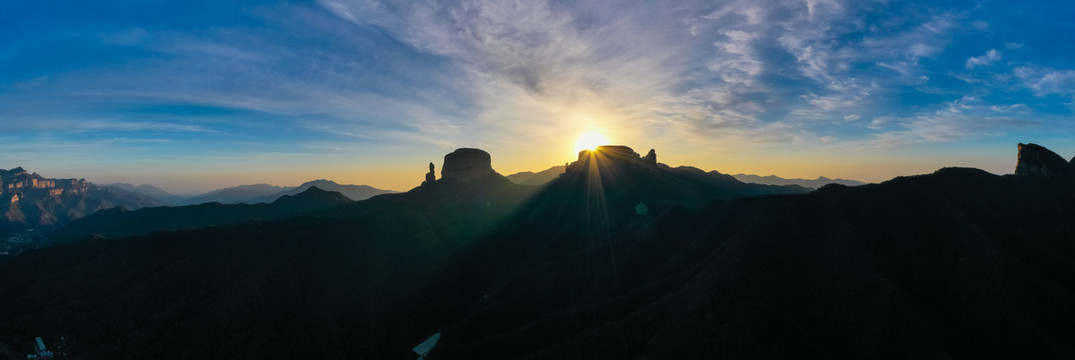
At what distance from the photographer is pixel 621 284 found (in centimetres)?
10250

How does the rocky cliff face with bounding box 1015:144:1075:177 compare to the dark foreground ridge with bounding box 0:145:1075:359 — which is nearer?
the dark foreground ridge with bounding box 0:145:1075:359

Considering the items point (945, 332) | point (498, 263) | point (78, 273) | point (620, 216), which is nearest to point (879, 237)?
point (945, 332)

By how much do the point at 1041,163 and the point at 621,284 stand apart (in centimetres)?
12620

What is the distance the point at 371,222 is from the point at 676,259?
118m

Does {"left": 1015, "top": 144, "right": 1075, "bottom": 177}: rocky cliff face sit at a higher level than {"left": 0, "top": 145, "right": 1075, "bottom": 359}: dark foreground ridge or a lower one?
higher

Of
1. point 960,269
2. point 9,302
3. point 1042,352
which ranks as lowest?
point 9,302

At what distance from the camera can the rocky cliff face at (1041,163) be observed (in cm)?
11462

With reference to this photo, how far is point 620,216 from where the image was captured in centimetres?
16038

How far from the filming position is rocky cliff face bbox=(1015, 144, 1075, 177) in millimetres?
114625

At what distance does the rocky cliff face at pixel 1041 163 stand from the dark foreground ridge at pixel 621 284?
4.50m

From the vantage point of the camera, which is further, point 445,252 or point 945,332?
point 445,252

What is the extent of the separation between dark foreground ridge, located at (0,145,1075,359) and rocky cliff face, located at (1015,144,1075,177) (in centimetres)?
450

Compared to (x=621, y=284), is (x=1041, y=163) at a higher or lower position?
higher

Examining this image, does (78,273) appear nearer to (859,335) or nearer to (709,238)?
(709,238)
